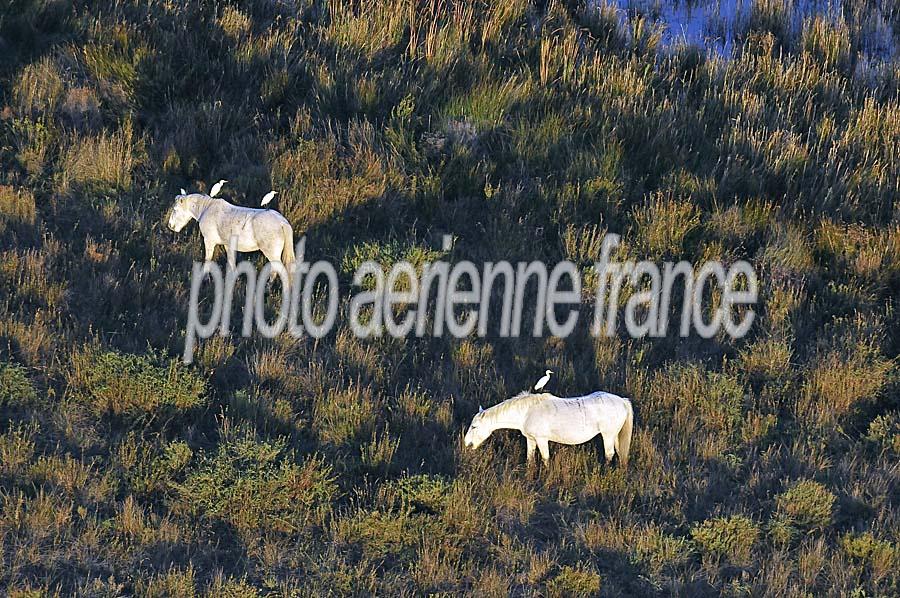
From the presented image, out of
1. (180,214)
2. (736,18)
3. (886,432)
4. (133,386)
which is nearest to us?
(133,386)

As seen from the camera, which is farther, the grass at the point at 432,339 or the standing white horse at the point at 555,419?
the standing white horse at the point at 555,419

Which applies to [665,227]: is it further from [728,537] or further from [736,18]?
[736,18]

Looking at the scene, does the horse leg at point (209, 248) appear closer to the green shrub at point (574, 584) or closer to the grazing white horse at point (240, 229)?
the grazing white horse at point (240, 229)

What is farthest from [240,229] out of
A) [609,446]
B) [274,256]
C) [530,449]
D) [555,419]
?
[609,446]

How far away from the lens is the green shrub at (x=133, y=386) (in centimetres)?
661

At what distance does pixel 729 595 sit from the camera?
5.68 meters

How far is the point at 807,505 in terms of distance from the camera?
20.5 ft

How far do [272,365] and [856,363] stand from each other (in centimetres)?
384

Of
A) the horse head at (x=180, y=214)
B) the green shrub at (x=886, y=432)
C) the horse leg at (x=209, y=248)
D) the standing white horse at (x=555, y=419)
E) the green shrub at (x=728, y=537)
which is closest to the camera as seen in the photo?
the green shrub at (x=728, y=537)

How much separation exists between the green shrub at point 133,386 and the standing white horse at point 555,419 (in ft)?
5.70

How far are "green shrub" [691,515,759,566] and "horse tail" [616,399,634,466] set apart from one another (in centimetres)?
64

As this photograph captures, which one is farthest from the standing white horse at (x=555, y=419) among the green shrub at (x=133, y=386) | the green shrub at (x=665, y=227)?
the green shrub at (x=665, y=227)

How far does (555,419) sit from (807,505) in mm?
1493

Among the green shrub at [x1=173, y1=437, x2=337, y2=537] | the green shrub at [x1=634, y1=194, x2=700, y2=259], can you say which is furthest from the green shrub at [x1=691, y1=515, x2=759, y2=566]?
the green shrub at [x1=634, y1=194, x2=700, y2=259]
